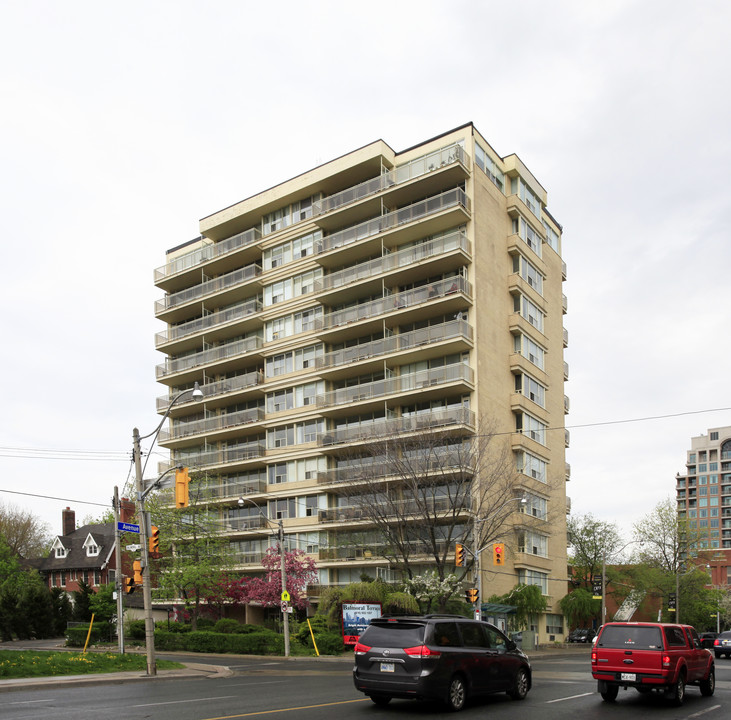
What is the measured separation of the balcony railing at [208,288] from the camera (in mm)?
62125

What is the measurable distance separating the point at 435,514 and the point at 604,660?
23876 mm

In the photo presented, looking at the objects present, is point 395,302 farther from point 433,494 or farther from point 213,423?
point 213,423

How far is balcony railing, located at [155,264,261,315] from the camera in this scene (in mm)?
62125

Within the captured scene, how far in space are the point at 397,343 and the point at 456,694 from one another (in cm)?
3649

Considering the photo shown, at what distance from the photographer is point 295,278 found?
59406mm

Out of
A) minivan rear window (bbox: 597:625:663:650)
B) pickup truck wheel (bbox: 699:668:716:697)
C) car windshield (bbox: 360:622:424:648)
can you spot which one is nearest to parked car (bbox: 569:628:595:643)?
pickup truck wheel (bbox: 699:668:716:697)

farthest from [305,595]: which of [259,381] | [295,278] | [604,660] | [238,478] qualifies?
[604,660]

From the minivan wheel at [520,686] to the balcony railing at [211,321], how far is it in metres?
46.2

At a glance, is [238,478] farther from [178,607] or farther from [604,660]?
[604,660]

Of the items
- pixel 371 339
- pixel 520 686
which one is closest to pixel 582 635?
pixel 371 339

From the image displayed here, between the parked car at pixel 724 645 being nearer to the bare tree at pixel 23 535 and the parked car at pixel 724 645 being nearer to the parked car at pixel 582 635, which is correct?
the parked car at pixel 582 635

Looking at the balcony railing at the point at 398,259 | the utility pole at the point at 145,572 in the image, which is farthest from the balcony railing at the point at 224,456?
the utility pole at the point at 145,572

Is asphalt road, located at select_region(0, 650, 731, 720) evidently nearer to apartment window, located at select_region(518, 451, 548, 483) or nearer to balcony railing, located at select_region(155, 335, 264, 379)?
apartment window, located at select_region(518, 451, 548, 483)

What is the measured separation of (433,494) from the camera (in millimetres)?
41094
